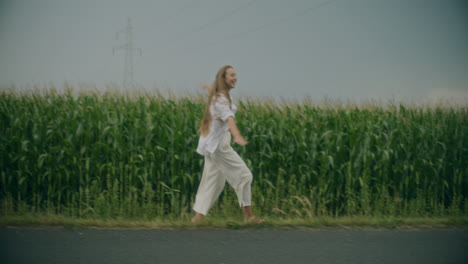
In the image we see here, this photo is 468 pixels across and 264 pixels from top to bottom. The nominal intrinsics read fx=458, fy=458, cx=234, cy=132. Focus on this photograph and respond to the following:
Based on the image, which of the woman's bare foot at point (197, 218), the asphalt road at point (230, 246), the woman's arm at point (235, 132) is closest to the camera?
the asphalt road at point (230, 246)

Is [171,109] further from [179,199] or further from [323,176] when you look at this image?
[323,176]

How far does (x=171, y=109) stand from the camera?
9664mm

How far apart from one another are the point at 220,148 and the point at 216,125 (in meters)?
0.34

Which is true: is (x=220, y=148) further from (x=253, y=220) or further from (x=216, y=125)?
(x=253, y=220)

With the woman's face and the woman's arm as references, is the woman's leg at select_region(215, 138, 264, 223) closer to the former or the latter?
the woman's arm

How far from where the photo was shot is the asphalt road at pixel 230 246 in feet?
15.7

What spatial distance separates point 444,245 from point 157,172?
4.78 meters

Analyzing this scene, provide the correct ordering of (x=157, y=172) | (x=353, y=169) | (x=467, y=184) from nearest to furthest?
(x=157, y=172) → (x=353, y=169) → (x=467, y=184)

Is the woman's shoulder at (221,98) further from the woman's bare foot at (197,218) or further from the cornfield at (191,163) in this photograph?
the cornfield at (191,163)

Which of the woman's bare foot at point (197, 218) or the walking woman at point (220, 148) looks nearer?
the walking woman at point (220, 148)

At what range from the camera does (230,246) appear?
535 cm

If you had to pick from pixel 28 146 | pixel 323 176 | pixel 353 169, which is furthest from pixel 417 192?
pixel 28 146

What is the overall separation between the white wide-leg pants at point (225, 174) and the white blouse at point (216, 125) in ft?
0.31

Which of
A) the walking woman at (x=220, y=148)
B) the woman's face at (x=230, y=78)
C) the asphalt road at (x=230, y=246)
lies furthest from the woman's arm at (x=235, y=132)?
the asphalt road at (x=230, y=246)
